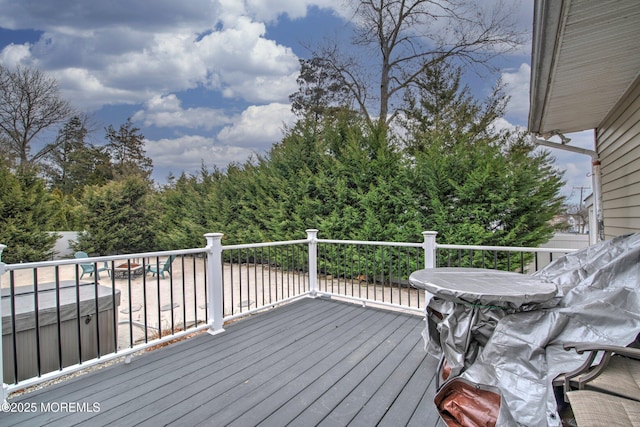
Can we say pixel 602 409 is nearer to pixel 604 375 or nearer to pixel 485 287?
pixel 604 375

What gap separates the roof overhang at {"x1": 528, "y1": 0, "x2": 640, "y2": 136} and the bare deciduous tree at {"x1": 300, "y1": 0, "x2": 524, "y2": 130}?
235 inches

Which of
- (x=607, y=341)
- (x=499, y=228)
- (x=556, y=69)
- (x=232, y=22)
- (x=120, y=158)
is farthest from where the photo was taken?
(x=120, y=158)

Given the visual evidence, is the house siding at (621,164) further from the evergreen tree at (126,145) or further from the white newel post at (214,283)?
the evergreen tree at (126,145)

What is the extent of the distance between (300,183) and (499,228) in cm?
397

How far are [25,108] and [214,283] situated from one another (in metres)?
17.5

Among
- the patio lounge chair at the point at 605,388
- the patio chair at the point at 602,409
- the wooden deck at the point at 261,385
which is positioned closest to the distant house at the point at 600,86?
the patio lounge chair at the point at 605,388

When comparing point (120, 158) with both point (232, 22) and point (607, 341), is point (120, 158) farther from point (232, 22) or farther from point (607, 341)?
point (607, 341)

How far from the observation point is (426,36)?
919 centimetres

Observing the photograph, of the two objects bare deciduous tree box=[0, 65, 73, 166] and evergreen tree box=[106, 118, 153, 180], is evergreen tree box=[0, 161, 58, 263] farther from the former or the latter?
evergreen tree box=[106, 118, 153, 180]

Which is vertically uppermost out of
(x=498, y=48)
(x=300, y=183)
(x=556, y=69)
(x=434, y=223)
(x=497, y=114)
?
(x=498, y=48)

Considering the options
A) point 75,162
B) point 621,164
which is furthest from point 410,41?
point 75,162

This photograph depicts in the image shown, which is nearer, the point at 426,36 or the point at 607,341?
the point at 607,341

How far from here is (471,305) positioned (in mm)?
1874

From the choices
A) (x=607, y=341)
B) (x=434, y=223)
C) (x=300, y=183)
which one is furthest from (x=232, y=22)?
(x=607, y=341)
